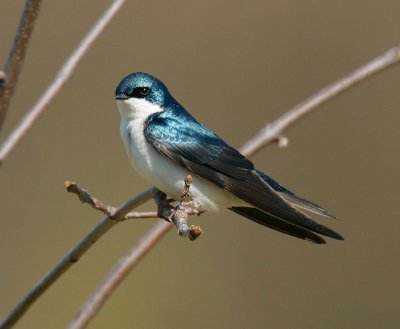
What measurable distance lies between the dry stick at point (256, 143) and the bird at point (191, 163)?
22 centimetres

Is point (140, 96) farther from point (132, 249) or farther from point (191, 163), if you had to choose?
point (132, 249)

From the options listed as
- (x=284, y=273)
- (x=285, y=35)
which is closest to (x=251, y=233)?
(x=284, y=273)

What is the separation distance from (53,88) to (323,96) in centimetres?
46

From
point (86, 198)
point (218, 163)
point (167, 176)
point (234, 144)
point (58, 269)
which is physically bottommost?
point (58, 269)

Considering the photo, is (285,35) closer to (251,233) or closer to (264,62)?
(264,62)

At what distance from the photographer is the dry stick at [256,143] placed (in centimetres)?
146

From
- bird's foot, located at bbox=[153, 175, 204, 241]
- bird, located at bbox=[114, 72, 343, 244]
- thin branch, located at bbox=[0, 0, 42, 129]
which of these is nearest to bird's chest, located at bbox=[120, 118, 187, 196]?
bird, located at bbox=[114, 72, 343, 244]

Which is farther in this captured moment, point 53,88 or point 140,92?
point 140,92

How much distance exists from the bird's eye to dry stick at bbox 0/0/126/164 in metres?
0.45

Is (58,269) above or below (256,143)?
below

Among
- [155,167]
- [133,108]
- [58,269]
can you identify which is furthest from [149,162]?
[58,269]

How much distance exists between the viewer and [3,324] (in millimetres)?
1441

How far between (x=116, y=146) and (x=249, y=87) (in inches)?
24.8

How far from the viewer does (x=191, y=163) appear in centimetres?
204
